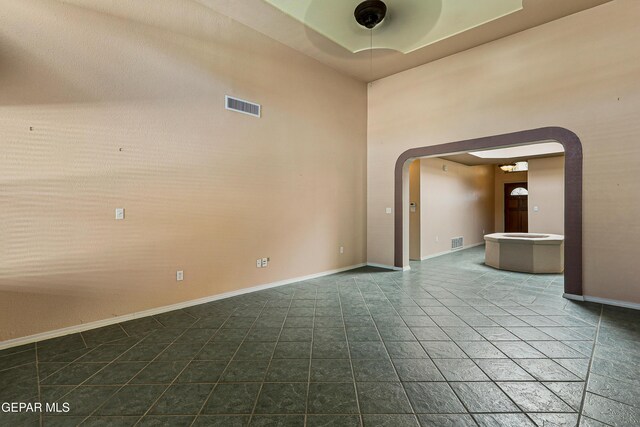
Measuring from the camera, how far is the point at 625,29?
136 inches

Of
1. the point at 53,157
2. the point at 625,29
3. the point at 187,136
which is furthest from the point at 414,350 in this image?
the point at 625,29

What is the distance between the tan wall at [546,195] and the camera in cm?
757

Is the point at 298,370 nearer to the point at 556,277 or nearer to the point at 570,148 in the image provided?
the point at 570,148

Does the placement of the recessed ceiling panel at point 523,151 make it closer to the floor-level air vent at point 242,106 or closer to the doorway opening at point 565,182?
the doorway opening at point 565,182

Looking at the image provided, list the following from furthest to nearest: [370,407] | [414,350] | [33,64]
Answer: [33,64], [414,350], [370,407]

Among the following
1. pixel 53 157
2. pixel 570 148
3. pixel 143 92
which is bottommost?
pixel 53 157

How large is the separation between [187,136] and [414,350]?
3620 mm

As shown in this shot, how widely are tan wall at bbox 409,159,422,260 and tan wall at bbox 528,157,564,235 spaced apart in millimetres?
3765

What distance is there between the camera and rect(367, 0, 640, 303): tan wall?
3.46 m

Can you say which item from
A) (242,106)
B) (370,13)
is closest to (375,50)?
(370,13)

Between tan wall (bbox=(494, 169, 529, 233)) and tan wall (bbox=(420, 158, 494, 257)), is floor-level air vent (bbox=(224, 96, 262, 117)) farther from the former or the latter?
tan wall (bbox=(494, 169, 529, 233))

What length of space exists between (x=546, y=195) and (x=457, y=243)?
2728 mm

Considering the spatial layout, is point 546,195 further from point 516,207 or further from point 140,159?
point 140,159

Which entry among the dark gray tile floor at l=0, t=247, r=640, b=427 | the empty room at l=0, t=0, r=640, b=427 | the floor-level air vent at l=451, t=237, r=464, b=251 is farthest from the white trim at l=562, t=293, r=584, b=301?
the floor-level air vent at l=451, t=237, r=464, b=251
